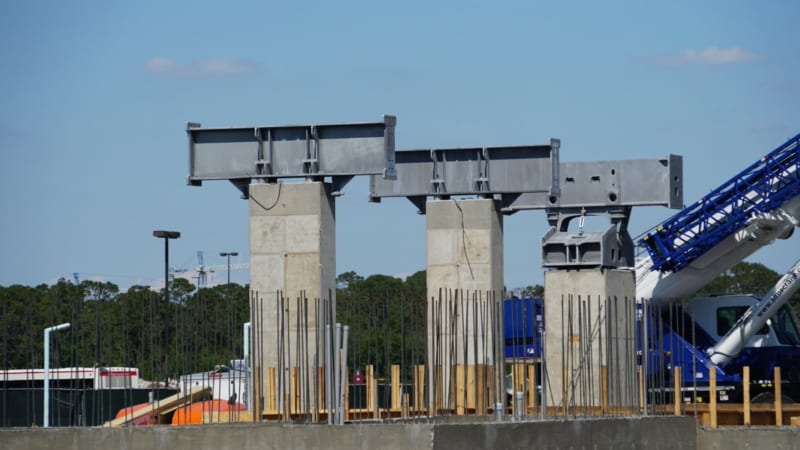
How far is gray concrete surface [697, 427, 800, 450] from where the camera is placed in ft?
74.6

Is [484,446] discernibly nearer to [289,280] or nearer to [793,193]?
[289,280]

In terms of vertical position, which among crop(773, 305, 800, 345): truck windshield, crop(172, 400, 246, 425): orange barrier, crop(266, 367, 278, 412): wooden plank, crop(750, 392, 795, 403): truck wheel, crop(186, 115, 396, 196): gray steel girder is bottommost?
crop(750, 392, 795, 403): truck wheel

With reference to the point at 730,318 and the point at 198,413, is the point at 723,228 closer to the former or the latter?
the point at 730,318

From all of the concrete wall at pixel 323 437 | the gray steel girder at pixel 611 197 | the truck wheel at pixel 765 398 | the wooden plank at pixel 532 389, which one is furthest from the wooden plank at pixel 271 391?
the truck wheel at pixel 765 398

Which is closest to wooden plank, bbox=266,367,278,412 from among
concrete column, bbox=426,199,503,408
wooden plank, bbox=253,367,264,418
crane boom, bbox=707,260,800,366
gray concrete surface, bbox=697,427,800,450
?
wooden plank, bbox=253,367,264,418

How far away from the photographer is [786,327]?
115 feet

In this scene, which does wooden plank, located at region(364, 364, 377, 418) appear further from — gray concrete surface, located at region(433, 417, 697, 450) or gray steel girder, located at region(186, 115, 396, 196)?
gray steel girder, located at region(186, 115, 396, 196)

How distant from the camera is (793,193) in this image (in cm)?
3197

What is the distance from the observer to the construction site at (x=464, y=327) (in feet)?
60.0

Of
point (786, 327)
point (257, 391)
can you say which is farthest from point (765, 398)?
point (257, 391)

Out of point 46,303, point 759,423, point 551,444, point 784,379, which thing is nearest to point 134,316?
point 46,303

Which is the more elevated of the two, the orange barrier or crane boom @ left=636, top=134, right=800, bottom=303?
crane boom @ left=636, top=134, right=800, bottom=303

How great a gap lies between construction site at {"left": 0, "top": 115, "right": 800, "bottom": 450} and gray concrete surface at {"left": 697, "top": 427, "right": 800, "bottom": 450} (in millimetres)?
31

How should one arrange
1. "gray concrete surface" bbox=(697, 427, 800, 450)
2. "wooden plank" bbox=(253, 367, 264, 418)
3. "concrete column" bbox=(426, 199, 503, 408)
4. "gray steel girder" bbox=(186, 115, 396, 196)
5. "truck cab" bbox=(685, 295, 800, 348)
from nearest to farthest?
1. "wooden plank" bbox=(253, 367, 264, 418)
2. "gray concrete surface" bbox=(697, 427, 800, 450)
3. "gray steel girder" bbox=(186, 115, 396, 196)
4. "concrete column" bbox=(426, 199, 503, 408)
5. "truck cab" bbox=(685, 295, 800, 348)
